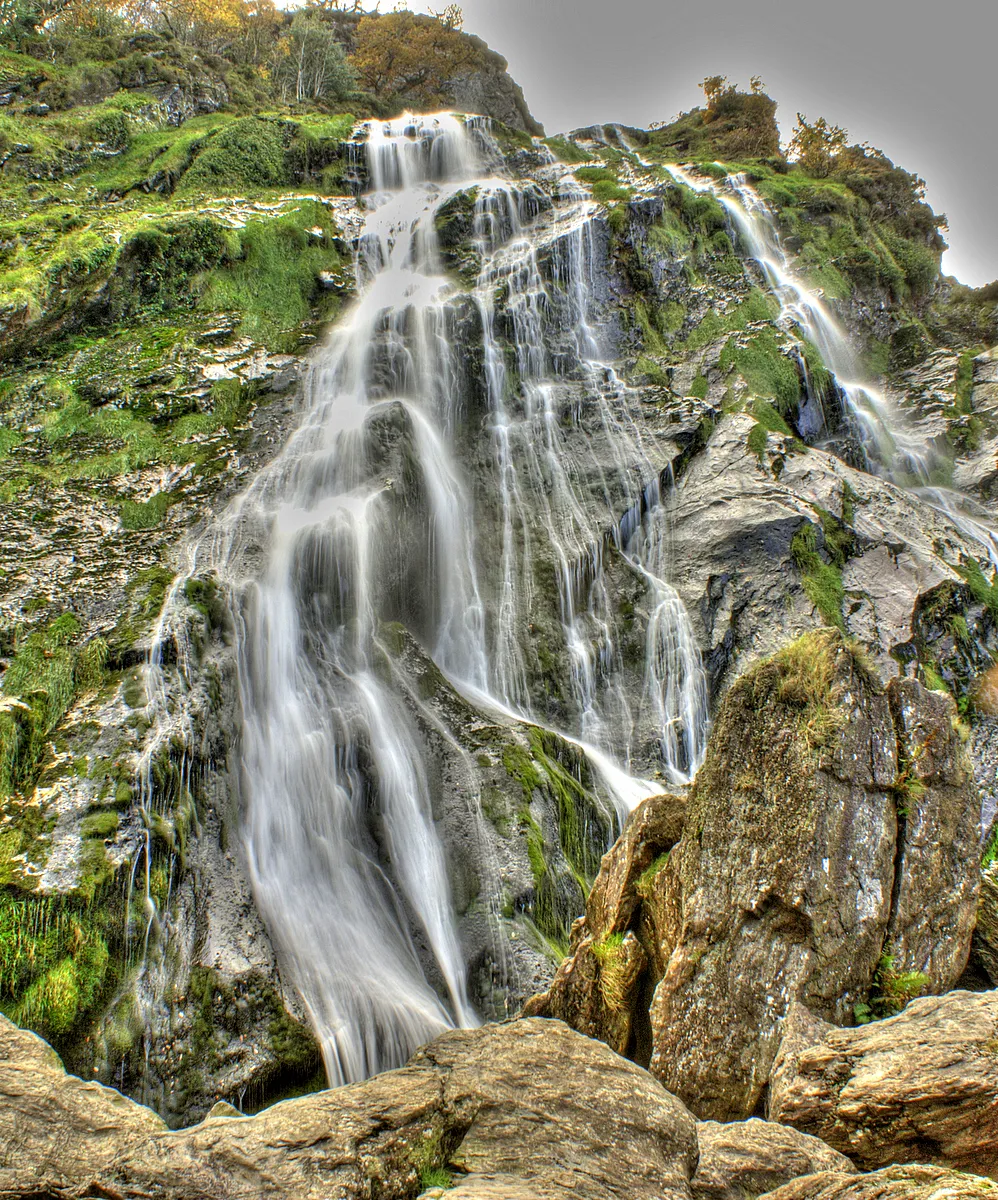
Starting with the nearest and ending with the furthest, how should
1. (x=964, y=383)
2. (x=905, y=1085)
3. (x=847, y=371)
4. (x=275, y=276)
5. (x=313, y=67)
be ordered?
(x=905, y=1085), (x=275, y=276), (x=964, y=383), (x=847, y=371), (x=313, y=67)

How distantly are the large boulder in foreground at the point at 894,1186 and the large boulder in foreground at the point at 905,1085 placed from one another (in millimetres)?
754

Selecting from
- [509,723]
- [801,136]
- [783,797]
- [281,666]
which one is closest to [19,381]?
[281,666]

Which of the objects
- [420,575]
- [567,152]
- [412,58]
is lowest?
[420,575]

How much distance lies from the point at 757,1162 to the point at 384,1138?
213 centimetres

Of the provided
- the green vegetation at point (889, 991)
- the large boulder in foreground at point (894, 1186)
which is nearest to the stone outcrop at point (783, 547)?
the green vegetation at point (889, 991)

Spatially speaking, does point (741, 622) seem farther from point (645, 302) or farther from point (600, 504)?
point (645, 302)

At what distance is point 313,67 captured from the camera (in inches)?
1261

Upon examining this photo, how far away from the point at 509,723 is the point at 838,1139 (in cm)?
675

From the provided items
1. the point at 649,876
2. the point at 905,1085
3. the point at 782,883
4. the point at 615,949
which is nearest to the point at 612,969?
the point at 615,949

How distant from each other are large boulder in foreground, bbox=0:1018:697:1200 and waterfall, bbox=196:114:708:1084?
10.2 feet

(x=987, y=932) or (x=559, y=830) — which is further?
(x=559, y=830)

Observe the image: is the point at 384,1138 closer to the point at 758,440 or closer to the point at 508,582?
the point at 508,582

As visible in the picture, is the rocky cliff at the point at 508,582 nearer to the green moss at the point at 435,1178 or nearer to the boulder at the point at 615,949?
the boulder at the point at 615,949

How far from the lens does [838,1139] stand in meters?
4.17
